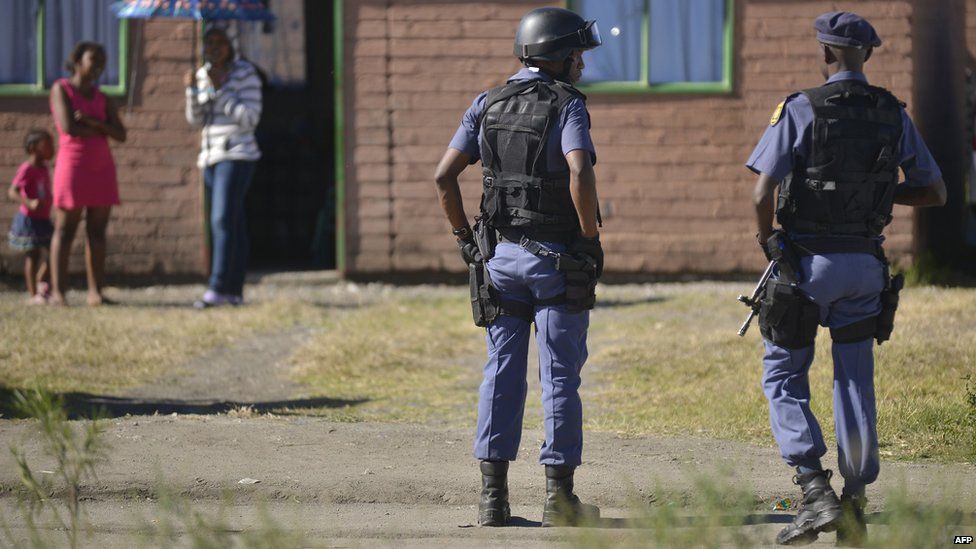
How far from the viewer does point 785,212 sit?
5.05 metres

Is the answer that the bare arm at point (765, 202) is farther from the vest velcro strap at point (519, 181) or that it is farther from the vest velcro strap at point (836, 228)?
the vest velcro strap at point (519, 181)

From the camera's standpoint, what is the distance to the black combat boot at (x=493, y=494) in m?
5.27

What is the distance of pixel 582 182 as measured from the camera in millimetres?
5062

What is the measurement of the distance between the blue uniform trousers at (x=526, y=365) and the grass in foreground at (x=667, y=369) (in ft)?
5.56

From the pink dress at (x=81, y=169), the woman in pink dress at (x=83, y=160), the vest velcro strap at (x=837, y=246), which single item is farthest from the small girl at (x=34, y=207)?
the vest velcro strap at (x=837, y=246)

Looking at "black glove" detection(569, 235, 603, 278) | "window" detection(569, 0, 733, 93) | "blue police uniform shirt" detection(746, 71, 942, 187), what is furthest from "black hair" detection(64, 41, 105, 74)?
"blue police uniform shirt" detection(746, 71, 942, 187)

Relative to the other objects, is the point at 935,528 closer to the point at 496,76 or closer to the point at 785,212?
the point at 785,212

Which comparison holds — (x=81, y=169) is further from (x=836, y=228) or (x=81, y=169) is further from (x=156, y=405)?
(x=836, y=228)

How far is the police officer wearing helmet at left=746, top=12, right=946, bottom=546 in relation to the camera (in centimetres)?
495

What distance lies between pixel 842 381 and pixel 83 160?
7.42 m

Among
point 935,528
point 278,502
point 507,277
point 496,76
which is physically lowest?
point 278,502

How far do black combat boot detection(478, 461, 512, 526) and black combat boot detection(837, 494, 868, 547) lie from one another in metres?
1.22

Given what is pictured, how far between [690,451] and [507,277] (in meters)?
1.55

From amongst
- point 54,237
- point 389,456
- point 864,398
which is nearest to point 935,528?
point 864,398
